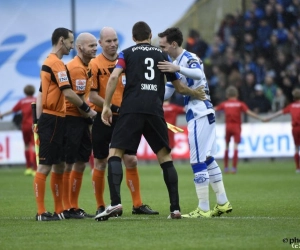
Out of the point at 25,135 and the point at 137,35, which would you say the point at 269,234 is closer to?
the point at 137,35

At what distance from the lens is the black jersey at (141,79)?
1038 centimetres

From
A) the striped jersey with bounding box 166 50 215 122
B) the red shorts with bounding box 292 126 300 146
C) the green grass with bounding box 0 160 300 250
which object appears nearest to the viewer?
the green grass with bounding box 0 160 300 250

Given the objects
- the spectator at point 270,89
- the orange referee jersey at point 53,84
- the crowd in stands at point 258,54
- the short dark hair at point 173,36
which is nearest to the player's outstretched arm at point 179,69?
the short dark hair at point 173,36

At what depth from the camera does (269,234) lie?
895 cm

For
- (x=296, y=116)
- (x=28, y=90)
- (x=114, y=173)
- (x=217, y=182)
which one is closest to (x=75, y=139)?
(x=114, y=173)

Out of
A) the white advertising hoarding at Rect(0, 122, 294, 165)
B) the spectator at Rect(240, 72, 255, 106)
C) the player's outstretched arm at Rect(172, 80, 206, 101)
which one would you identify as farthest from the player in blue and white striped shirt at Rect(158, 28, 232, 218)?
the spectator at Rect(240, 72, 255, 106)

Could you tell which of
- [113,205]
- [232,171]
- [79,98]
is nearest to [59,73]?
[79,98]

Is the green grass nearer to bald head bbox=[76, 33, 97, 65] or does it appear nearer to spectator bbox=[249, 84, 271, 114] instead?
bald head bbox=[76, 33, 97, 65]

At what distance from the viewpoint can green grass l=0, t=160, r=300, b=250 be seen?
846 cm

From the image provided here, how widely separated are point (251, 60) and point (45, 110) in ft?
64.0

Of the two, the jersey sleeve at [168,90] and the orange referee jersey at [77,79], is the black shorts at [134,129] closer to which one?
the jersey sleeve at [168,90]

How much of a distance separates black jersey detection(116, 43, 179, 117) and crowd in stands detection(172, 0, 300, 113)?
18.0 meters

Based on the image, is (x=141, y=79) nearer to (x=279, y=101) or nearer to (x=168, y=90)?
(x=168, y=90)

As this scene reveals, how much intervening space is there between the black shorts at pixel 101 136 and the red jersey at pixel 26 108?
11435mm
